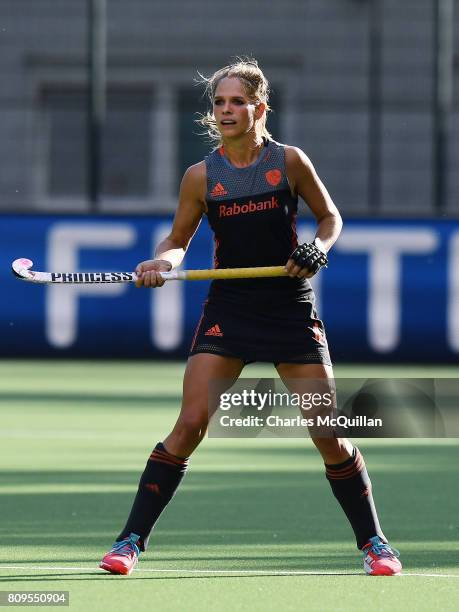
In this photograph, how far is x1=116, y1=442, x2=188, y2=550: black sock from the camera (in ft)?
21.5

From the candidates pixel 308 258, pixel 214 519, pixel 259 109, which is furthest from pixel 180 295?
pixel 308 258

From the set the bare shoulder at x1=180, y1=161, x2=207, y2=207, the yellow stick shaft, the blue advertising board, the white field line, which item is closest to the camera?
the yellow stick shaft

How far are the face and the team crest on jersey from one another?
0.19m

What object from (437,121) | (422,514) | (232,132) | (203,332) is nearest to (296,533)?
(422,514)

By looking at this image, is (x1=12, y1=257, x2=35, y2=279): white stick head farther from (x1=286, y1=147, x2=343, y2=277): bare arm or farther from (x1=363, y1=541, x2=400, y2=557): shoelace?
(x1=363, y1=541, x2=400, y2=557): shoelace

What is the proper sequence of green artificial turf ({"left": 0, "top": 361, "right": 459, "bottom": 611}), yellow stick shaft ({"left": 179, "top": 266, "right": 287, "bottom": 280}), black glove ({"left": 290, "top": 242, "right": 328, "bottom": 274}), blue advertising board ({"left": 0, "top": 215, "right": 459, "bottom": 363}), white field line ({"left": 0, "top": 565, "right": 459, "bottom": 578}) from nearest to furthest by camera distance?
green artificial turf ({"left": 0, "top": 361, "right": 459, "bottom": 611}) < black glove ({"left": 290, "top": 242, "right": 328, "bottom": 274}) < yellow stick shaft ({"left": 179, "top": 266, "right": 287, "bottom": 280}) < white field line ({"left": 0, "top": 565, "right": 459, "bottom": 578}) < blue advertising board ({"left": 0, "top": 215, "right": 459, "bottom": 363})

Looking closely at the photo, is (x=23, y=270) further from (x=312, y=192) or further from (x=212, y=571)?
(x=212, y=571)

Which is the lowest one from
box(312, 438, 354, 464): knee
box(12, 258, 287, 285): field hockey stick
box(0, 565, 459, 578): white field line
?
box(0, 565, 459, 578): white field line

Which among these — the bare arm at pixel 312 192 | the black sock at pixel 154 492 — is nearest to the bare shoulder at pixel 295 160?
the bare arm at pixel 312 192

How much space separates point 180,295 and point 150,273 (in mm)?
9474

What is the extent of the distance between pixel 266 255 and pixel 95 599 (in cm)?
151

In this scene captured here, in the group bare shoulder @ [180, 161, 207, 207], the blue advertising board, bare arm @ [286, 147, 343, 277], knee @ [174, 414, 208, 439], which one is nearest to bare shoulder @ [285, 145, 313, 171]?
bare arm @ [286, 147, 343, 277]

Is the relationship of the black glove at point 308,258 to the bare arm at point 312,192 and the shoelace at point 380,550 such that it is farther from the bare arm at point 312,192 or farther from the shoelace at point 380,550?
the shoelace at point 380,550

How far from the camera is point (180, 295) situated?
15.9 meters
